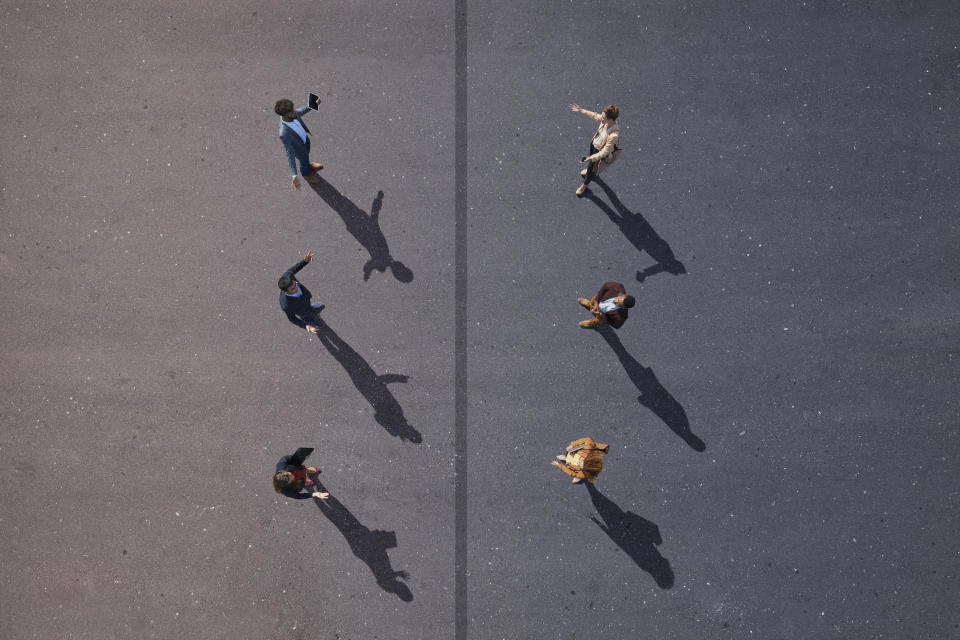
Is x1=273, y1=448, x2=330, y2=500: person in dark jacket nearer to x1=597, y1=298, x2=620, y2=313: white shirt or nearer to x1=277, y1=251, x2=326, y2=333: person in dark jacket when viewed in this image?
x1=277, y1=251, x2=326, y2=333: person in dark jacket

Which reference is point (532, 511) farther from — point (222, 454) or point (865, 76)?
point (865, 76)

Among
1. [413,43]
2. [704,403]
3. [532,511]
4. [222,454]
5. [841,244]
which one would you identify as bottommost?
[532,511]

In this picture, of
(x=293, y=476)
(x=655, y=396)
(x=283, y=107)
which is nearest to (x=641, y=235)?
(x=655, y=396)

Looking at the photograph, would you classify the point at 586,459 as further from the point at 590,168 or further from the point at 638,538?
the point at 590,168

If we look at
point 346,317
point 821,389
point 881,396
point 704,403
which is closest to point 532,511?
point 704,403

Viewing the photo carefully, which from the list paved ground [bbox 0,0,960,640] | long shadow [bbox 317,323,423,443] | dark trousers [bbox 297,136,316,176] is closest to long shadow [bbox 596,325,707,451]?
paved ground [bbox 0,0,960,640]

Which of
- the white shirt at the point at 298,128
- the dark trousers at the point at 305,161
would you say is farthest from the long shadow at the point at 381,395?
the white shirt at the point at 298,128

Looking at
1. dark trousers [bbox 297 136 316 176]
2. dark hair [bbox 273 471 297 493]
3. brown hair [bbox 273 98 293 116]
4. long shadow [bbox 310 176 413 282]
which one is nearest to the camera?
dark hair [bbox 273 471 297 493]

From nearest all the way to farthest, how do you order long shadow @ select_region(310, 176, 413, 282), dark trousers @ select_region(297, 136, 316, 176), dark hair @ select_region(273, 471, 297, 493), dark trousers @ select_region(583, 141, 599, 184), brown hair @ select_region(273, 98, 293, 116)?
dark hair @ select_region(273, 471, 297, 493)
brown hair @ select_region(273, 98, 293, 116)
dark trousers @ select_region(297, 136, 316, 176)
dark trousers @ select_region(583, 141, 599, 184)
long shadow @ select_region(310, 176, 413, 282)
